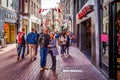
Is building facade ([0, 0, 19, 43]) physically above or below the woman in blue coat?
above

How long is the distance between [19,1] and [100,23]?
Answer: 99.7 feet

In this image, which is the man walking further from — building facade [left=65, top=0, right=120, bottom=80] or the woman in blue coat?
building facade [left=65, top=0, right=120, bottom=80]

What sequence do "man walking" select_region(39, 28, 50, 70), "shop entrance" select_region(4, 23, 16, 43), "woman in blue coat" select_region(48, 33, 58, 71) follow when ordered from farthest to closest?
"shop entrance" select_region(4, 23, 16, 43), "man walking" select_region(39, 28, 50, 70), "woman in blue coat" select_region(48, 33, 58, 71)

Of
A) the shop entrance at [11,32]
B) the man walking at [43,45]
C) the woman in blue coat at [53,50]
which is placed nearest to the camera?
the woman in blue coat at [53,50]

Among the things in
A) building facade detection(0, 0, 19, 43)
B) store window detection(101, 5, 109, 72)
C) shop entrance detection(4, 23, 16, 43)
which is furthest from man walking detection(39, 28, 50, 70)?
shop entrance detection(4, 23, 16, 43)

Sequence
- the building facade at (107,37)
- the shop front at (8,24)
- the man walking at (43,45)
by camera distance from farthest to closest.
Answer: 1. the shop front at (8,24)
2. the man walking at (43,45)
3. the building facade at (107,37)

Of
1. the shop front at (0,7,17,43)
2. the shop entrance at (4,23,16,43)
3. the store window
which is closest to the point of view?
the store window

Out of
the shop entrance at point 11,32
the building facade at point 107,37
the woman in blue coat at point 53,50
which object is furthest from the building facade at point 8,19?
the woman in blue coat at point 53,50

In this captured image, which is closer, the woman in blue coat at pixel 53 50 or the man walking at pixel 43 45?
the woman in blue coat at pixel 53 50

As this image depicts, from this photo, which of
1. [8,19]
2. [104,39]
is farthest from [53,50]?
[8,19]

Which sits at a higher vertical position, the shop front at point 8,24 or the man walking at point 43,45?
the shop front at point 8,24

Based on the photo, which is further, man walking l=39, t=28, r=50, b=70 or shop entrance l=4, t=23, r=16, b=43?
shop entrance l=4, t=23, r=16, b=43

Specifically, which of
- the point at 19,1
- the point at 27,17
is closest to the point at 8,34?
the point at 19,1

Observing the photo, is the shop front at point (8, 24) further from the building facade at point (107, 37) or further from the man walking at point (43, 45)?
the man walking at point (43, 45)
